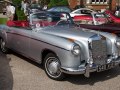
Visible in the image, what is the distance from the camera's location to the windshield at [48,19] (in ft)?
22.7

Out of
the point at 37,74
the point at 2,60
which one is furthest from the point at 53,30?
the point at 2,60

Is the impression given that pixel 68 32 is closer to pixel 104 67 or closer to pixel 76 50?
pixel 76 50

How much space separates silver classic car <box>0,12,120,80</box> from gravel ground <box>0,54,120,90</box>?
0.25 metres

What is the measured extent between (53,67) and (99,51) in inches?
43.6

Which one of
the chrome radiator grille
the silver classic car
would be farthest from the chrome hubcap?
the chrome radiator grille

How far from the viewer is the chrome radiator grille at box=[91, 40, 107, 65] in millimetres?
5695

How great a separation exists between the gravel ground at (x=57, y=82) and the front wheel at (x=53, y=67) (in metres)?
0.12

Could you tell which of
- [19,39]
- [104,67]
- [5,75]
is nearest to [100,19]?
[19,39]

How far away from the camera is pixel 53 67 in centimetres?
596

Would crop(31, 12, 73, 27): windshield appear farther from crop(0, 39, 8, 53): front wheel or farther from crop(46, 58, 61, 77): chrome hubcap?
crop(0, 39, 8, 53): front wheel

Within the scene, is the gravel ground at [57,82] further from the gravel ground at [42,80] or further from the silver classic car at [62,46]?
the silver classic car at [62,46]

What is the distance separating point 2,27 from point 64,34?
2.98 m

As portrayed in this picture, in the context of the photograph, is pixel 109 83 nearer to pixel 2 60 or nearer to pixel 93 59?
pixel 93 59

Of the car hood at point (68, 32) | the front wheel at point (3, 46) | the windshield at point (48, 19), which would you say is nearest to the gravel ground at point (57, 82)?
the car hood at point (68, 32)
